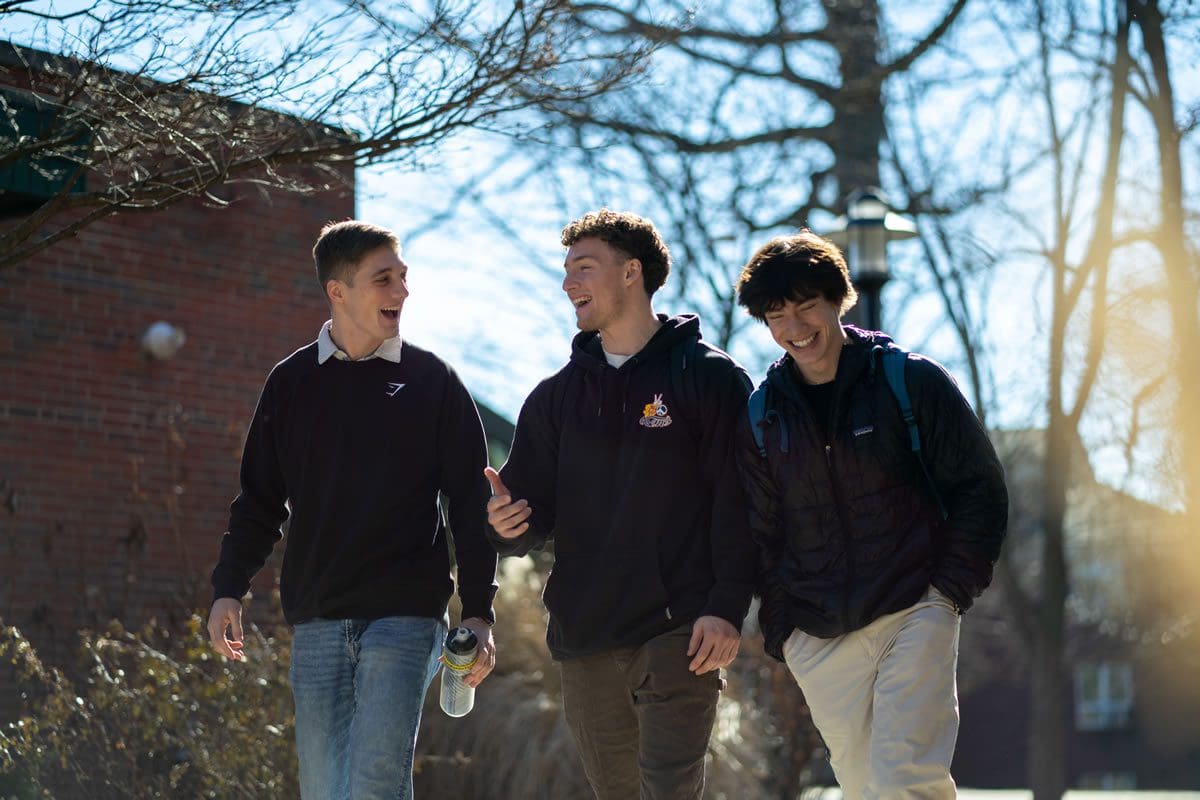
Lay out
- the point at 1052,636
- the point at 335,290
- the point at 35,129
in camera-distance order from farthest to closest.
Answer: the point at 1052,636
the point at 35,129
the point at 335,290

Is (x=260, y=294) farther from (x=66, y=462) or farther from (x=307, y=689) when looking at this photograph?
(x=307, y=689)

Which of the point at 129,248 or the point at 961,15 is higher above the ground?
the point at 961,15

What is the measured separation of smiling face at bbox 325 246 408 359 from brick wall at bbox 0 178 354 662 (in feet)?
17.8

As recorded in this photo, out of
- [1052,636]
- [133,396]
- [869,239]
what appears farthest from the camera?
[1052,636]

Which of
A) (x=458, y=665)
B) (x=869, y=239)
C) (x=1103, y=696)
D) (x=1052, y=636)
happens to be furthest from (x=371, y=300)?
(x=1103, y=696)

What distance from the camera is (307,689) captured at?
189 inches

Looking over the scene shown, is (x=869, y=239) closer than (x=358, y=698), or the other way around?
(x=358, y=698)

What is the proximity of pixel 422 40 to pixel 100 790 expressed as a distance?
404cm

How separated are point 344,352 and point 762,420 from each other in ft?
4.64

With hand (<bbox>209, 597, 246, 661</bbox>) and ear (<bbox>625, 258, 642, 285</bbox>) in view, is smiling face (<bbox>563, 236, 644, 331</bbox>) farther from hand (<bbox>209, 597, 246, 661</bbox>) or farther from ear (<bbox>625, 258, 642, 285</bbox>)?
hand (<bbox>209, 597, 246, 661</bbox>)

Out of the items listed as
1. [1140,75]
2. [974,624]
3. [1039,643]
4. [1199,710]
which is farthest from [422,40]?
[1199,710]

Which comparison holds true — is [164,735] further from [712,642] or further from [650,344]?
[712,642]

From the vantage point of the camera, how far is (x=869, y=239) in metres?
12.3

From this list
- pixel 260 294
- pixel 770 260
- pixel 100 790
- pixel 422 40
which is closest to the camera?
pixel 770 260
